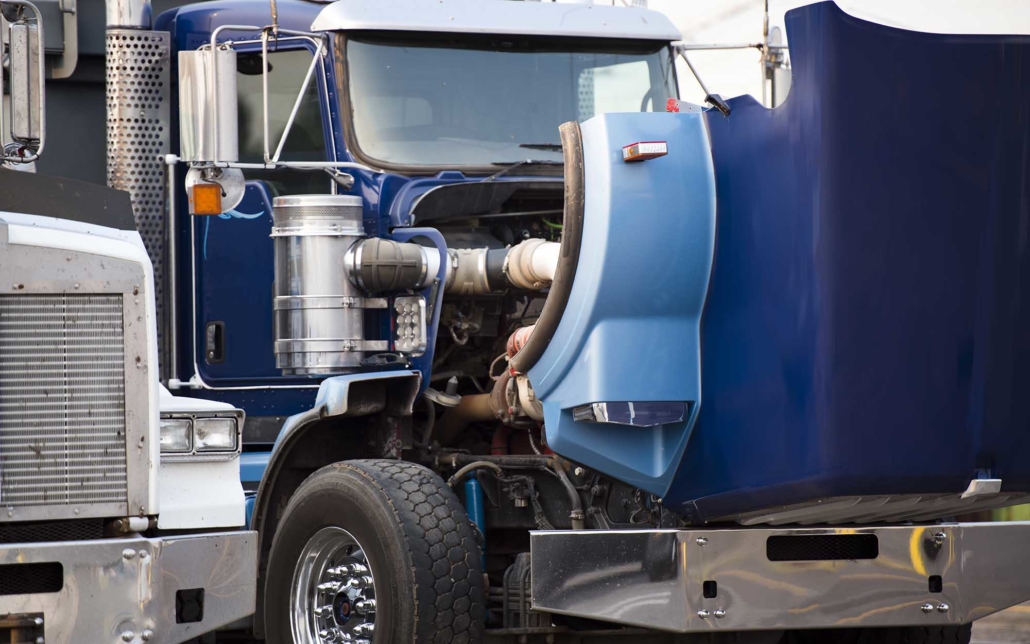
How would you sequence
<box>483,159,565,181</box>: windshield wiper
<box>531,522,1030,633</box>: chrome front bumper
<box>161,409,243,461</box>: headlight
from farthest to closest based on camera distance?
<box>483,159,565,181</box>: windshield wiper → <box>531,522,1030,633</box>: chrome front bumper → <box>161,409,243,461</box>: headlight

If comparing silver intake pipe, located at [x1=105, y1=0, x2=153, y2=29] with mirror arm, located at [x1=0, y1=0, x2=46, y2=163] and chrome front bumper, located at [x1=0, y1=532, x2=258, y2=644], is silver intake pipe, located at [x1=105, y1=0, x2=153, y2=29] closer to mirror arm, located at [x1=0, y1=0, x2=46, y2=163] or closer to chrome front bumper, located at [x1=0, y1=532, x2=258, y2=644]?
mirror arm, located at [x1=0, y1=0, x2=46, y2=163]

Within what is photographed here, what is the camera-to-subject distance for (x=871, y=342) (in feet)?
16.5

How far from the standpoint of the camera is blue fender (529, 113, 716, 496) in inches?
214

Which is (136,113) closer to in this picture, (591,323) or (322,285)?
(322,285)

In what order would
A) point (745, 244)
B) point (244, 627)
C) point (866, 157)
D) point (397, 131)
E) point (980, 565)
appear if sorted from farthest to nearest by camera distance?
point (397, 131) → point (244, 627) → point (980, 565) → point (745, 244) → point (866, 157)

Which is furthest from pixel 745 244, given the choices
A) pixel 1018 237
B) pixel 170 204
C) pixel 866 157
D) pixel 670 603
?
pixel 170 204

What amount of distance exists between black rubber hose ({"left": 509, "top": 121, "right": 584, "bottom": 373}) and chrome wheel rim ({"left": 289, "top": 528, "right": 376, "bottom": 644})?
1.11 metres

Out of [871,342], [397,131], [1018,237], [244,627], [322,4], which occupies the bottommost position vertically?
[244,627]

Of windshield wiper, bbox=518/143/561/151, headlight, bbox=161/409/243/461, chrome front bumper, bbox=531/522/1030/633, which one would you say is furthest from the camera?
windshield wiper, bbox=518/143/561/151

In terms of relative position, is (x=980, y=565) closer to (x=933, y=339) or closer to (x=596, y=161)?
(x=933, y=339)

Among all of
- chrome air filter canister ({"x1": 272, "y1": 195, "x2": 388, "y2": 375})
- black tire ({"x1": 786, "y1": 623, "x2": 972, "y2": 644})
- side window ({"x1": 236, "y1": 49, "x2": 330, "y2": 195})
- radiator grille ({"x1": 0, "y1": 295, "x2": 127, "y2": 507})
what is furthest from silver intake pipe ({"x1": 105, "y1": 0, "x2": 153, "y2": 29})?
black tire ({"x1": 786, "y1": 623, "x2": 972, "y2": 644})

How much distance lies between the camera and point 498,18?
735 cm

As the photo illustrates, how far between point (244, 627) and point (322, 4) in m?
2.94

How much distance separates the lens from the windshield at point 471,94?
7086mm
